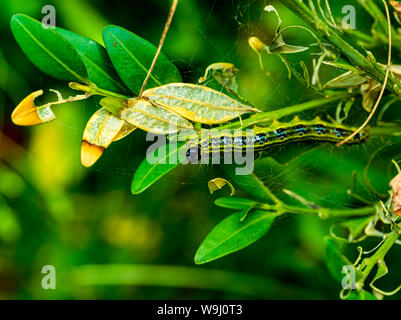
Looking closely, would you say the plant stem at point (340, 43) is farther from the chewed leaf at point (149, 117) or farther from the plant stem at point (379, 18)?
the chewed leaf at point (149, 117)

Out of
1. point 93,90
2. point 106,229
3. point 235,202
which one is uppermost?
point 106,229

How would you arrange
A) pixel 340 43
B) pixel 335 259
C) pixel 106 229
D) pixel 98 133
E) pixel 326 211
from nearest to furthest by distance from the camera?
pixel 340 43
pixel 98 133
pixel 326 211
pixel 335 259
pixel 106 229

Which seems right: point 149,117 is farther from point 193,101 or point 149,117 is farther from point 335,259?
point 335,259

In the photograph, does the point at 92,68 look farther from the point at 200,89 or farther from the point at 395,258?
the point at 395,258

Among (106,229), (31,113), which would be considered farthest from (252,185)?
(106,229)

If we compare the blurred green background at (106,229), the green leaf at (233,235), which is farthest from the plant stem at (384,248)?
the blurred green background at (106,229)

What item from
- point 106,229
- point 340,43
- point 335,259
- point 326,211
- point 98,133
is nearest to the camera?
point 340,43
